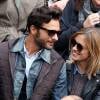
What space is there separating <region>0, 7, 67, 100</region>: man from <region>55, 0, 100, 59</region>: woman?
0.42 ft

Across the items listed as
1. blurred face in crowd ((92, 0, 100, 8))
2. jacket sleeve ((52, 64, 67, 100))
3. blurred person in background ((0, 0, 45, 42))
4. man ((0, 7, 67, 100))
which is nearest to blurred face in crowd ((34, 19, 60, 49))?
man ((0, 7, 67, 100))

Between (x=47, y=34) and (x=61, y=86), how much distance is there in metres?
0.48

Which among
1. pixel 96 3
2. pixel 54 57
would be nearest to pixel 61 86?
pixel 54 57

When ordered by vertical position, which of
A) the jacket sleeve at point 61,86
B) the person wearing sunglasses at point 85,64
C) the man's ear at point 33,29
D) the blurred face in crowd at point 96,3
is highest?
the blurred face in crowd at point 96,3

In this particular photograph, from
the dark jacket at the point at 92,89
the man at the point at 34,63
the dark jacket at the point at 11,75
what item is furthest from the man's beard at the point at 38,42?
the dark jacket at the point at 92,89

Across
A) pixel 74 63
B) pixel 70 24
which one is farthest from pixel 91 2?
pixel 74 63

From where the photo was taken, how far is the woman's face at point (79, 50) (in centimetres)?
462

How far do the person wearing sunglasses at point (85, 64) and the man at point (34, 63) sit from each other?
151 millimetres

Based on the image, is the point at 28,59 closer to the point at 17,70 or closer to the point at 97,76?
the point at 17,70

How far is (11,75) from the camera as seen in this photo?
4.74 meters

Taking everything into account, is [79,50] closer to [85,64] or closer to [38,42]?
[85,64]

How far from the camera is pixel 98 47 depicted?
461cm

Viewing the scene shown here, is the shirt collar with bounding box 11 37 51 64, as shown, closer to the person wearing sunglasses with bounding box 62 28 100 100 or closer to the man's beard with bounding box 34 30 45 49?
the man's beard with bounding box 34 30 45 49

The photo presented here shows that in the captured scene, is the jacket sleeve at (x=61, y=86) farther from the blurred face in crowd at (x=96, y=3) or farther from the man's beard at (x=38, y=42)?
the blurred face in crowd at (x=96, y=3)
